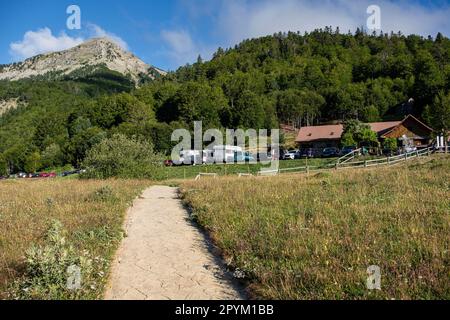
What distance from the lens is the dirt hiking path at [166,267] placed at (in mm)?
6797

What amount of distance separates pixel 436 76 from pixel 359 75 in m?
51.3

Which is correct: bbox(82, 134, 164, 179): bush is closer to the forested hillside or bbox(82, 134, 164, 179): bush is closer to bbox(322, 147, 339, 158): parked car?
bbox(322, 147, 339, 158): parked car

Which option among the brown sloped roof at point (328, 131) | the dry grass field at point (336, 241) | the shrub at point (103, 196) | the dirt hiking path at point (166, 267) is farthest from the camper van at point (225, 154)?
the dirt hiking path at point (166, 267)

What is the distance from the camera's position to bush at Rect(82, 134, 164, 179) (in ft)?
110

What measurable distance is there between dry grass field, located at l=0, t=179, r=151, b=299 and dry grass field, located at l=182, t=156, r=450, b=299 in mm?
2813

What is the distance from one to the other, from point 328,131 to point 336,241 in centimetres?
7926

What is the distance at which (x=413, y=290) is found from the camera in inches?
237

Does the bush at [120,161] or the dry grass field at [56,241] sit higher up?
the bush at [120,161]

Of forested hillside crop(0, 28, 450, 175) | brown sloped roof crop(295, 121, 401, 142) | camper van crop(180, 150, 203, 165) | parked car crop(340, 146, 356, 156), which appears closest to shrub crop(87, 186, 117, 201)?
camper van crop(180, 150, 203, 165)

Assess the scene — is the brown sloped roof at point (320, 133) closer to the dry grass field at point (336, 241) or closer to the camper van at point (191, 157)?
the camper van at point (191, 157)

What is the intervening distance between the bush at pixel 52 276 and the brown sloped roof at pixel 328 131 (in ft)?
261

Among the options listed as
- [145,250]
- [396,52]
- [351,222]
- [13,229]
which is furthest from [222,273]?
[396,52]
